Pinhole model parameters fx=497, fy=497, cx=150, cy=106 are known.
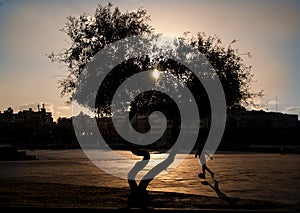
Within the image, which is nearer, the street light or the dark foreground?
the dark foreground

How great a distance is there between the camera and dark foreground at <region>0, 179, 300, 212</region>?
10945 millimetres

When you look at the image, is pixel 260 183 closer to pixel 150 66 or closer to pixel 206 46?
pixel 206 46

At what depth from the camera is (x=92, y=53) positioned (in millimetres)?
14445

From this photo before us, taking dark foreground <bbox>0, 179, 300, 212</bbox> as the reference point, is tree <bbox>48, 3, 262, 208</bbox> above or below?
above

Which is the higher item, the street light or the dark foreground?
the street light

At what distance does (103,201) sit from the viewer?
12742 mm

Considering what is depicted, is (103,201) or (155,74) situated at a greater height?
(155,74)

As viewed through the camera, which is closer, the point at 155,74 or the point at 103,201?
the point at 103,201

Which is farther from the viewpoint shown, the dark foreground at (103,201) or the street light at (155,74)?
the street light at (155,74)

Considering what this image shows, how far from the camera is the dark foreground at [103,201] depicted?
10945mm

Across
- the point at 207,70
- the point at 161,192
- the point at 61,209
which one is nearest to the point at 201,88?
the point at 207,70

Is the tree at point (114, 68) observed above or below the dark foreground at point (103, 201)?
above

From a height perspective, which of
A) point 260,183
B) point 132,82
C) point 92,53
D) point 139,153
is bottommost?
point 260,183

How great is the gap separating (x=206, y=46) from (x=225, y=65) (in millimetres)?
1090
